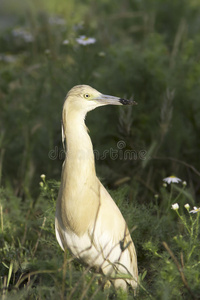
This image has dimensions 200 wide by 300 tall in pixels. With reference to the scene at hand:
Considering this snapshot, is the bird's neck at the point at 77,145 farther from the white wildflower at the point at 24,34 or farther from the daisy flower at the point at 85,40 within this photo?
the white wildflower at the point at 24,34

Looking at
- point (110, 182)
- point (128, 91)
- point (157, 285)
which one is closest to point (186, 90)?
point (128, 91)

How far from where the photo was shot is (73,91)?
291 cm

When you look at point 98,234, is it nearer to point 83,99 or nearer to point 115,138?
point 83,99

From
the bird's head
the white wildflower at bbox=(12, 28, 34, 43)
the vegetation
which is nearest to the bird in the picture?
the bird's head

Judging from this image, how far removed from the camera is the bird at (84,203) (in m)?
2.89

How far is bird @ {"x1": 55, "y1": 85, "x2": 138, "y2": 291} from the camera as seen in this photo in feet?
9.48

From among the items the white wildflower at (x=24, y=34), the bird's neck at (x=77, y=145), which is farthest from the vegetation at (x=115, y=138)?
the bird's neck at (x=77, y=145)

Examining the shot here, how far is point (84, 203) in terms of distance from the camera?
9.75 ft

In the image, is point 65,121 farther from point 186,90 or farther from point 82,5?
point 82,5

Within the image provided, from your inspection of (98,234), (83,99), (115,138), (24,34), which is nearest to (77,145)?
(83,99)

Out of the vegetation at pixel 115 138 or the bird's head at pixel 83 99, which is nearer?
the bird's head at pixel 83 99

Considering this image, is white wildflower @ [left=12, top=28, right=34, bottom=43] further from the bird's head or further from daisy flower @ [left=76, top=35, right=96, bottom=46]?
the bird's head

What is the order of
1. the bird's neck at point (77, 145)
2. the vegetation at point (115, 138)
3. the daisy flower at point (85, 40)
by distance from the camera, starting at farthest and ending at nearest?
the daisy flower at point (85, 40) → the vegetation at point (115, 138) → the bird's neck at point (77, 145)

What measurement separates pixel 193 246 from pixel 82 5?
17.1 ft
